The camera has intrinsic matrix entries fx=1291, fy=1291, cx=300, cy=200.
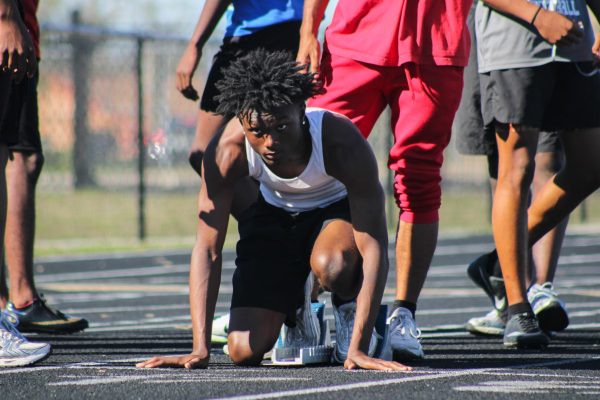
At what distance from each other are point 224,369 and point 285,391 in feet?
2.28

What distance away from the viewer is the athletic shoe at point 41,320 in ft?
20.0

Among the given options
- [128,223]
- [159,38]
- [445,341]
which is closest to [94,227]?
[128,223]

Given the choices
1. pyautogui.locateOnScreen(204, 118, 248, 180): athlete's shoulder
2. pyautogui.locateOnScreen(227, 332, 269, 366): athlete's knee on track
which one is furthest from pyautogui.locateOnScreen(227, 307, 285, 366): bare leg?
pyautogui.locateOnScreen(204, 118, 248, 180): athlete's shoulder

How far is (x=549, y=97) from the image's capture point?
5.78 m

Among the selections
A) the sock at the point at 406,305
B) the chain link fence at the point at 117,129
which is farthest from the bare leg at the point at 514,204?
the chain link fence at the point at 117,129

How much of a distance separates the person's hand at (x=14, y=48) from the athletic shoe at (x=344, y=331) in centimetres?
157

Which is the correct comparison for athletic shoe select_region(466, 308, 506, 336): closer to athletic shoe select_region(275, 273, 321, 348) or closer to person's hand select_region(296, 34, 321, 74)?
athletic shoe select_region(275, 273, 321, 348)

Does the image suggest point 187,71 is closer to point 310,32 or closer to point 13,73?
point 310,32

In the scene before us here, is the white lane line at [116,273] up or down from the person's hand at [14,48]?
down

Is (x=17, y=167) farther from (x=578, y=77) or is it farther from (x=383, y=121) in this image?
(x=383, y=121)

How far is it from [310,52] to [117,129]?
389 inches

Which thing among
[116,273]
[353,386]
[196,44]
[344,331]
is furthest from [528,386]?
[116,273]

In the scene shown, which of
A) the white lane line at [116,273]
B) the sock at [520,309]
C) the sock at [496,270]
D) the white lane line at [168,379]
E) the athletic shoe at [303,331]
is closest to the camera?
the white lane line at [168,379]

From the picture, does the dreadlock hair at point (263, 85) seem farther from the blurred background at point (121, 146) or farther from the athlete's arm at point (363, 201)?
the blurred background at point (121, 146)
